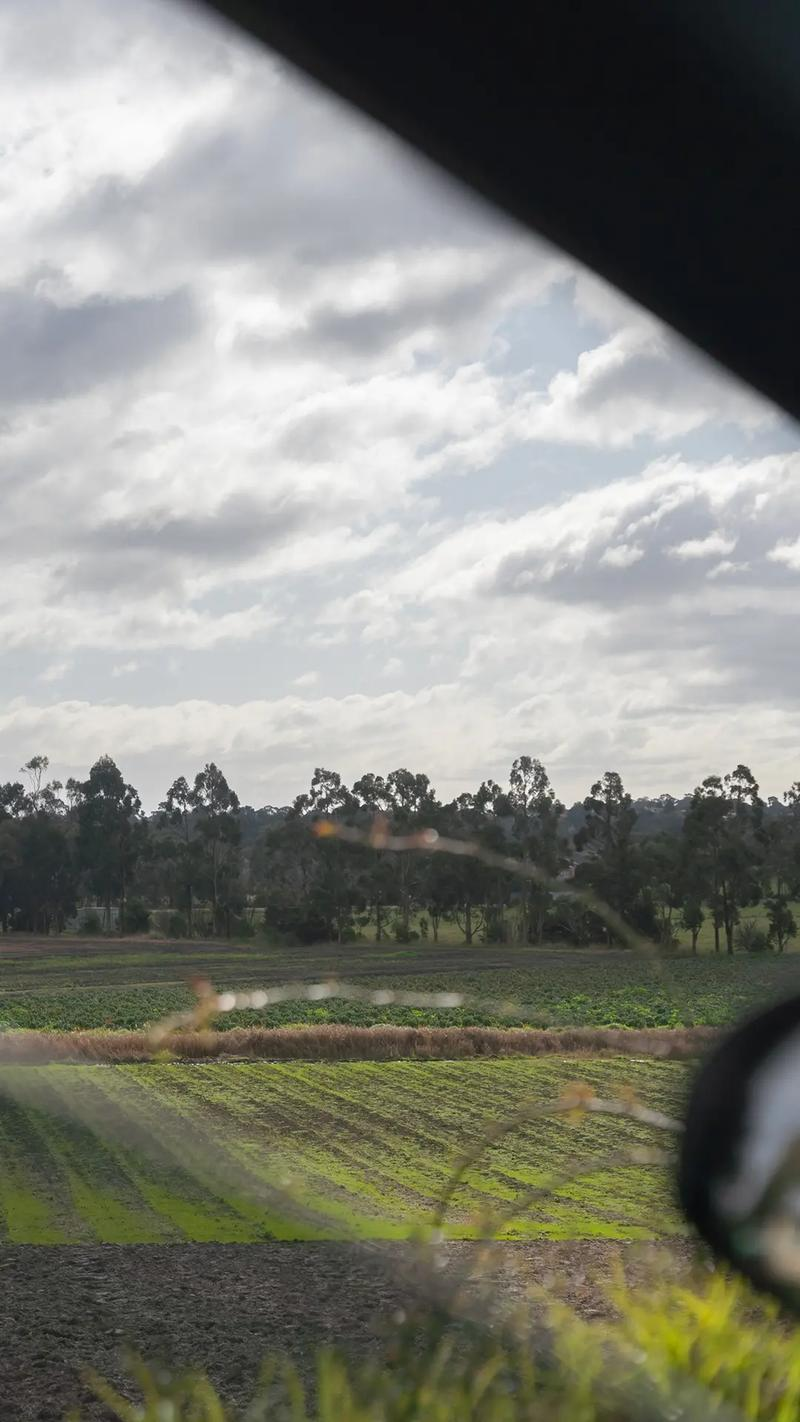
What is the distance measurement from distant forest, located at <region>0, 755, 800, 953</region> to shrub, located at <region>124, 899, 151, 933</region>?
25 centimetres

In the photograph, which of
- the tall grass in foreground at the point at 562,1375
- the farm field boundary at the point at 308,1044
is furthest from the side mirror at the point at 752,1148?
the farm field boundary at the point at 308,1044

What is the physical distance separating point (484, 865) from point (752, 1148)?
0.34 m

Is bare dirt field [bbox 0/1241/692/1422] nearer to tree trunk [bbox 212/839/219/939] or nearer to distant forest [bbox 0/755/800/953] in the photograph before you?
distant forest [bbox 0/755/800/953]

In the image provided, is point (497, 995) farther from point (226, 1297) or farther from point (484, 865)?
point (226, 1297)

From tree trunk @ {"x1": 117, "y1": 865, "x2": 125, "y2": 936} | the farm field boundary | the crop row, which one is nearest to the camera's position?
the crop row

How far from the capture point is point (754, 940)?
3.02 ft

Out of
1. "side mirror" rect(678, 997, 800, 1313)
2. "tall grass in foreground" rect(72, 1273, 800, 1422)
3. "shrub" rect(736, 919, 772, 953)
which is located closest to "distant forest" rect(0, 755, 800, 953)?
"shrub" rect(736, 919, 772, 953)

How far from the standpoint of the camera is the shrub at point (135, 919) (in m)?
2.17

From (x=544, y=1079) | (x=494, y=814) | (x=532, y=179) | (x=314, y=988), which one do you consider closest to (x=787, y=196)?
(x=532, y=179)

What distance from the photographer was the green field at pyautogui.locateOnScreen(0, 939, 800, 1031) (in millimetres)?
653

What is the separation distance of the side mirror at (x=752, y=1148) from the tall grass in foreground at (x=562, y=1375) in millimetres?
147

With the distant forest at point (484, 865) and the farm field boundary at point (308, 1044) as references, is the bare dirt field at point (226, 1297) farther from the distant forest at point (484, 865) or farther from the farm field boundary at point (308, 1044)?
the farm field boundary at point (308, 1044)

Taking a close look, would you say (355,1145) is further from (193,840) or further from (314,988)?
(314,988)

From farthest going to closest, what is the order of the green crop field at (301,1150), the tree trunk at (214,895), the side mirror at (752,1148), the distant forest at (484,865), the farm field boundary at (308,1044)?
1. the farm field boundary at (308,1044)
2. the tree trunk at (214,895)
3. the green crop field at (301,1150)
4. the distant forest at (484,865)
5. the side mirror at (752,1148)
